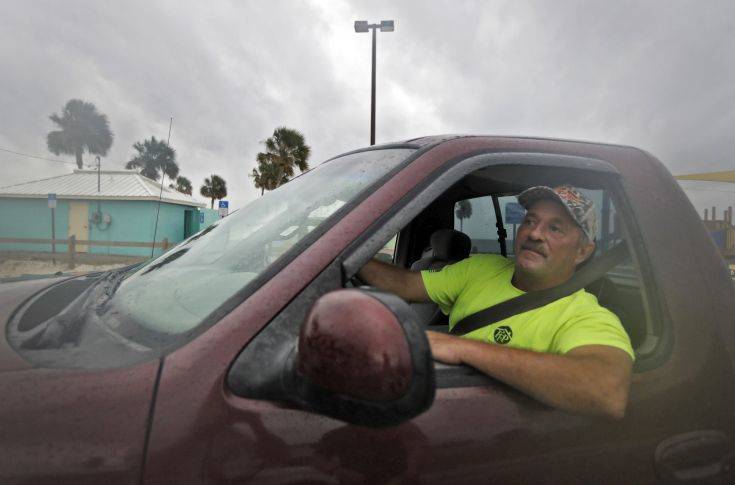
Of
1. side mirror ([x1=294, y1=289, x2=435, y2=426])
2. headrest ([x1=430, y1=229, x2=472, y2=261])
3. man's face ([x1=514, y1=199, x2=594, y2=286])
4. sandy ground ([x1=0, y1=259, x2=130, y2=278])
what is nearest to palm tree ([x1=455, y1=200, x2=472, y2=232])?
headrest ([x1=430, y1=229, x2=472, y2=261])

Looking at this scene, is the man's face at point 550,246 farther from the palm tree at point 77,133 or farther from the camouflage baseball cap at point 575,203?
the palm tree at point 77,133

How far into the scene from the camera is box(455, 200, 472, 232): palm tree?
9.93ft

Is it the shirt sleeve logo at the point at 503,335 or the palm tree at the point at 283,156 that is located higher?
the palm tree at the point at 283,156

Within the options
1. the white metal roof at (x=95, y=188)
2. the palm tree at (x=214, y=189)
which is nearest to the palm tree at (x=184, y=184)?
the palm tree at (x=214, y=189)

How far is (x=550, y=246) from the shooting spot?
1.80 metres

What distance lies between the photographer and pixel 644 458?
1.21 metres

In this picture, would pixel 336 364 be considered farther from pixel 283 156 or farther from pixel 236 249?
pixel 283 156

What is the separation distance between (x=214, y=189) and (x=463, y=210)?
57357 millimetres

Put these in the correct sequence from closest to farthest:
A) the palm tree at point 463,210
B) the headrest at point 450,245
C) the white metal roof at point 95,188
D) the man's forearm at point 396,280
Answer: the man's forearm at point 396,280, the headrest at point 450,245, the palm tree at point 463,210, the white metal roof at point 95,188

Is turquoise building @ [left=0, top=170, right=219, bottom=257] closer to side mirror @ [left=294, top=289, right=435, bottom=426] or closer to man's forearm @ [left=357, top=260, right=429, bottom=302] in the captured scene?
man's forearm @ [left=357, top=260, right=429, bottom=302]

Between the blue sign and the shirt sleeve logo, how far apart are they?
1.11m

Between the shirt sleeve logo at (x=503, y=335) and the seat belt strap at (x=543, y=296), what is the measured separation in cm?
5

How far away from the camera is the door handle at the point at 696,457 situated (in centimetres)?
123

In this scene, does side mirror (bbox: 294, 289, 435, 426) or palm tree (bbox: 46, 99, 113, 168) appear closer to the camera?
side mirror (bbox: 294, 289, 435, 426)
